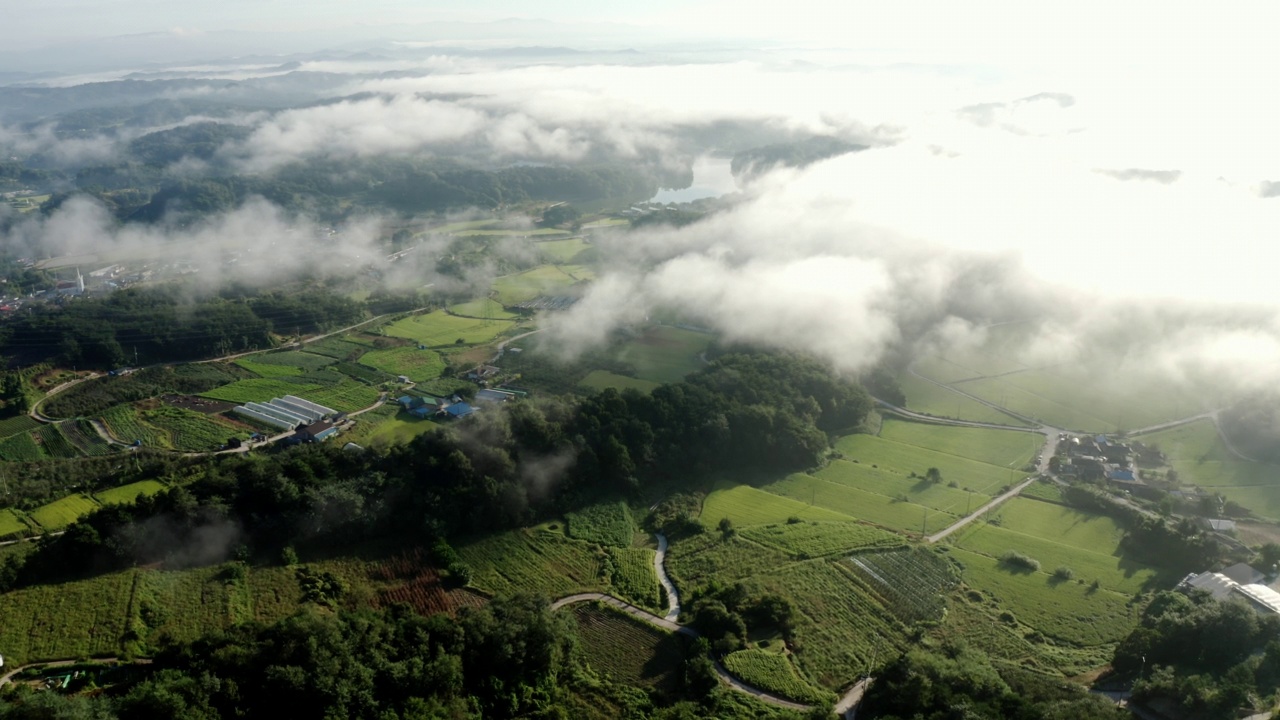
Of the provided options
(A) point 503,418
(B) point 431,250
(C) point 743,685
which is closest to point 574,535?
(A) point 503,418

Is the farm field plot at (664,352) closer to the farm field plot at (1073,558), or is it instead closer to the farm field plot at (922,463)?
the farm field plot at (922,463)

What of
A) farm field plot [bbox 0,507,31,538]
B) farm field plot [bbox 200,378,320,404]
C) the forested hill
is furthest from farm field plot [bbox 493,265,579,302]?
farm field plot [bbox 0,507,31,538]

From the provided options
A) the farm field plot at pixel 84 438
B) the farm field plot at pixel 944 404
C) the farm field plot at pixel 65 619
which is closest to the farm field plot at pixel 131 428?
the farm field plot at pixel 84 438

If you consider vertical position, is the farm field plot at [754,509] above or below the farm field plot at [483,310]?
below

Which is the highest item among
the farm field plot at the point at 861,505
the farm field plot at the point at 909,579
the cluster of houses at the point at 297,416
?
the cluster of houses at the point at 297,416

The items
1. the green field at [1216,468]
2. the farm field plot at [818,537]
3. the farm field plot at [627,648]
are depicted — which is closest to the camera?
the farm field plot at [627,648]

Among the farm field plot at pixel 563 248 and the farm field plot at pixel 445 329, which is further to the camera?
the farm field plot at pixel 563 248

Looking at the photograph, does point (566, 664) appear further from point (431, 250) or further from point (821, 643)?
point (431, 250)

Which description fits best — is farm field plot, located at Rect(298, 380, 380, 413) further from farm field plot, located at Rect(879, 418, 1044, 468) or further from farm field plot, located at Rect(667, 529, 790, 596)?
farm field plot, located at Rect(879, 418, 1044, 468)
